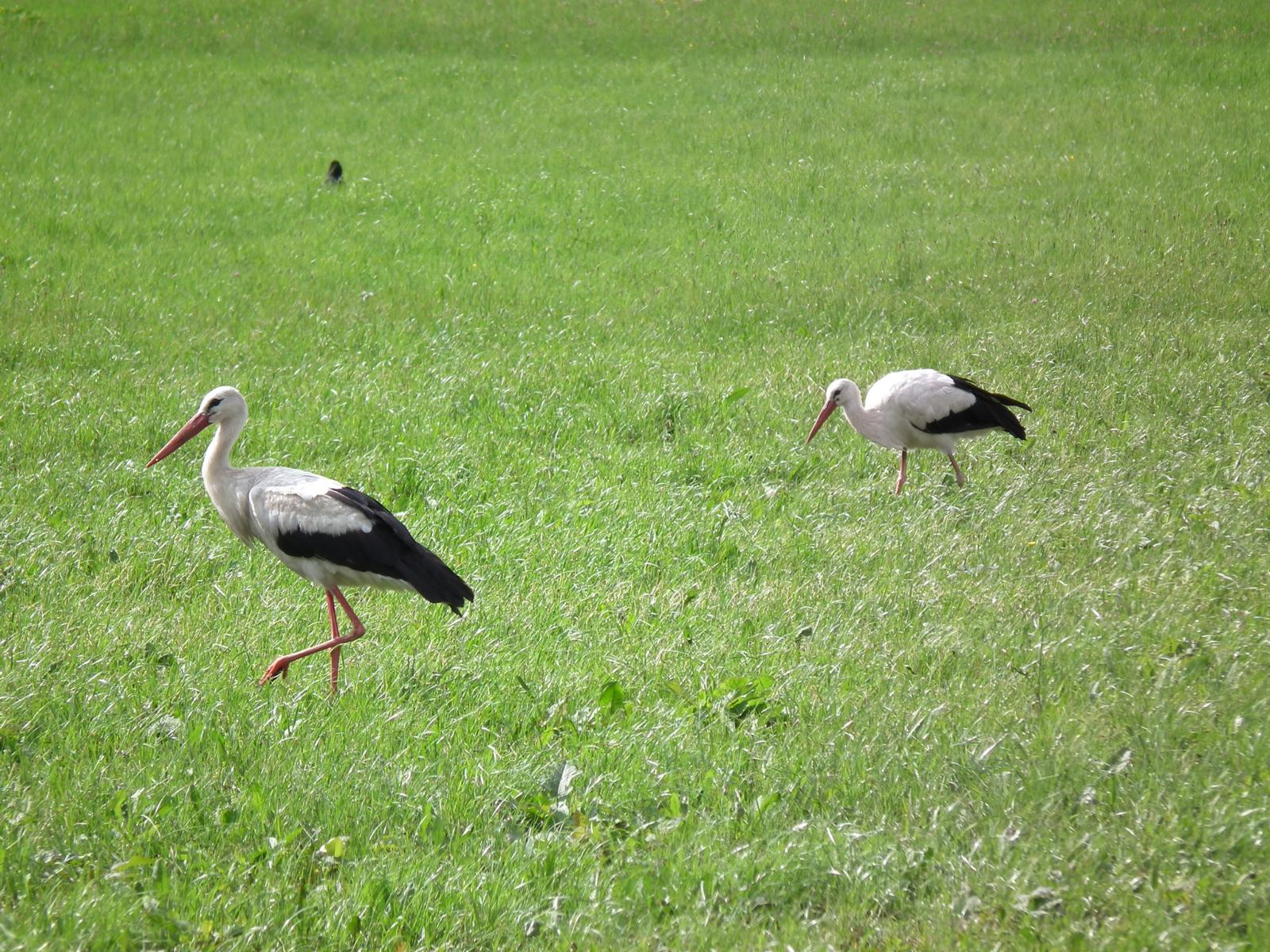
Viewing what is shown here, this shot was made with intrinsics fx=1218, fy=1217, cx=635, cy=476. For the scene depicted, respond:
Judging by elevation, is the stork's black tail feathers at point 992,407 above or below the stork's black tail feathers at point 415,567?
below

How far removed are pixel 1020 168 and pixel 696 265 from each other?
20.6 ft

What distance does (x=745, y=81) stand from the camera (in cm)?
2286

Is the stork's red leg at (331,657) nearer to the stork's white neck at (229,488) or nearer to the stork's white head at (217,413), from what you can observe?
the stork's white neck at (229,488)

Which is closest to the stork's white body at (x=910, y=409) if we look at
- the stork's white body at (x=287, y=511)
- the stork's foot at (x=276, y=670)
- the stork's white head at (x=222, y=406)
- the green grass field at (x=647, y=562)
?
the green grass field at (x=647, y=562)

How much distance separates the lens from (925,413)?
7.63 metres

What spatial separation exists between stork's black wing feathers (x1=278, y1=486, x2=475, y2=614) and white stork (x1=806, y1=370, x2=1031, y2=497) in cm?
339

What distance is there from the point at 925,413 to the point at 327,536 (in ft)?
13.1

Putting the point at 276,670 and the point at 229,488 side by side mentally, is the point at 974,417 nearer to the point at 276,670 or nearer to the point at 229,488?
the point at 229,488

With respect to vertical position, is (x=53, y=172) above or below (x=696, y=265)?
above

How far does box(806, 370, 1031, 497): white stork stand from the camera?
7.62 metres

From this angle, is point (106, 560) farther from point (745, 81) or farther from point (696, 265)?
point (745, 81)

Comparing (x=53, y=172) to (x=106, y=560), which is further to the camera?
(x=53, y=172)

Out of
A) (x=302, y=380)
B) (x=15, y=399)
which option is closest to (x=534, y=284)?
(x=302, y=380)

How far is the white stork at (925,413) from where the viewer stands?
7.62 m
